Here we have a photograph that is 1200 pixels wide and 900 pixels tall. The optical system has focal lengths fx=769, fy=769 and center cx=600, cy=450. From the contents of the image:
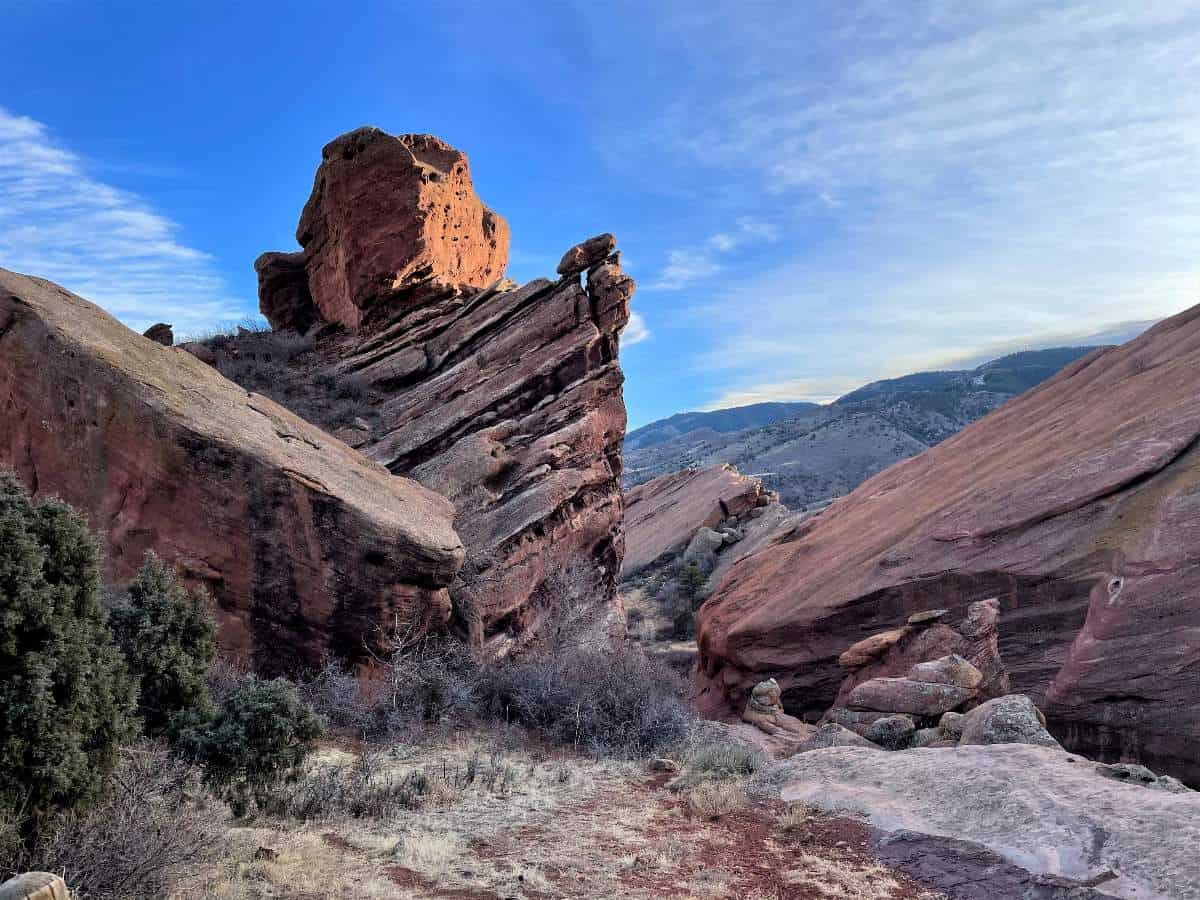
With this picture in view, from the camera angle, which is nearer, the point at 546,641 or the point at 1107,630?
the point at 1107,630

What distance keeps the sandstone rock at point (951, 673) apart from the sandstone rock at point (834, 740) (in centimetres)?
159

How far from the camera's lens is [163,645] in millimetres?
7281

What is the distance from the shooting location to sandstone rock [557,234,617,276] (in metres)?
21.0

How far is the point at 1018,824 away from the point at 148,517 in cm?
1108

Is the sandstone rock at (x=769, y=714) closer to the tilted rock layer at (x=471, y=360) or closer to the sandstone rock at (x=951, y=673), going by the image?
the sandstone rock at (x=951, y=673)

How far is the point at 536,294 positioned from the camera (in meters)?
21.1

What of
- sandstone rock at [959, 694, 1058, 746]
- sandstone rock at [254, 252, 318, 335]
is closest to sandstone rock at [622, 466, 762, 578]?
sandstone rock at [254, 252, 318, 335]

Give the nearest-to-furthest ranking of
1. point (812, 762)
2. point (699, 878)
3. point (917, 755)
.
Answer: point (699, 878) → point (917, 755) → point (812, 762)

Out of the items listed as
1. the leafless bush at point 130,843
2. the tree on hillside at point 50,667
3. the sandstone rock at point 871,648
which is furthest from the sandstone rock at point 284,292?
the leafless bush at point 130,843

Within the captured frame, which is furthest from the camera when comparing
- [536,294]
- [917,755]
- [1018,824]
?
[536,294]

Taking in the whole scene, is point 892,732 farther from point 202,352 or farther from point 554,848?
point 202,352

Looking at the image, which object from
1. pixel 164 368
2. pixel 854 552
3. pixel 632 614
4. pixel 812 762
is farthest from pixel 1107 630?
pixel 632 614

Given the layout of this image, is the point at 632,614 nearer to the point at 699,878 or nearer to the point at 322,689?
the point at 322,689

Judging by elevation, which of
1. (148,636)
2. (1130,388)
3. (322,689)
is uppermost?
(1130,388)
